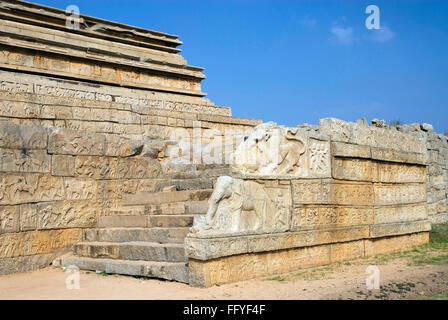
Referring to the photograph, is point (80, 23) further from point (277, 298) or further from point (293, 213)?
point (277, 298)

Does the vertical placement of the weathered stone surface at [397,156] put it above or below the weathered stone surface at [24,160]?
above

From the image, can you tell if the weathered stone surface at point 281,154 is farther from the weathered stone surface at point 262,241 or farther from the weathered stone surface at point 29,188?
the weathered stone surface at point 29,188

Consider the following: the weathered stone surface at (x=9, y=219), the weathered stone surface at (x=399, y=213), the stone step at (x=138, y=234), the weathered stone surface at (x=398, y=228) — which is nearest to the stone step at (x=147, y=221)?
the stone step at (x=138, y=234)

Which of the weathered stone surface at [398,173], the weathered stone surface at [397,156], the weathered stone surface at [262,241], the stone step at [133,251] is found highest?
the weathered stone surface at [397,156]

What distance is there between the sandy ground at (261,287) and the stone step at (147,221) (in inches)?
43.4

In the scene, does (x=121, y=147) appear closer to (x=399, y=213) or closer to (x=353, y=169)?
(x=353, y=169)

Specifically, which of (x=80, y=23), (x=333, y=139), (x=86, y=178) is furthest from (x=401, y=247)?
(x=80, y=23)

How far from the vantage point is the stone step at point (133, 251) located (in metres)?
6.98

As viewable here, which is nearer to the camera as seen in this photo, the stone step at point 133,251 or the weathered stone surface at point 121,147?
the stone step at point 133,251

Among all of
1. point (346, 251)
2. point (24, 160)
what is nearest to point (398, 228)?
point (346, 251)

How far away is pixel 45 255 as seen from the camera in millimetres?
8070

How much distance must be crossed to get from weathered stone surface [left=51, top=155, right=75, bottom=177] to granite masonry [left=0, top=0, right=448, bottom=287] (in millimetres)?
20

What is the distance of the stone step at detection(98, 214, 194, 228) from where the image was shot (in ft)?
24.8
